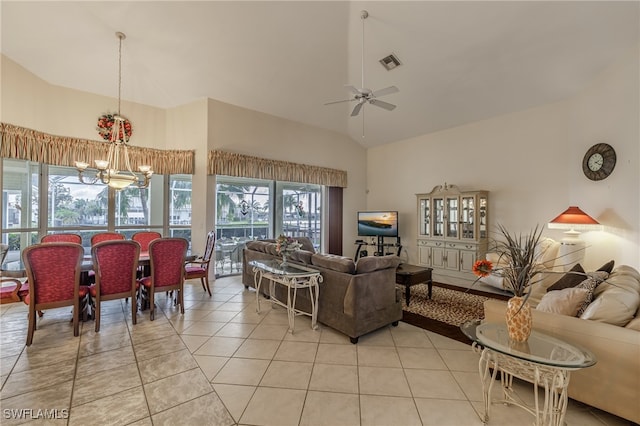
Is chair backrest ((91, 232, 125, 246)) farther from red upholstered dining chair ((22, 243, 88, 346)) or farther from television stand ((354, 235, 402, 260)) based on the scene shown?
television stand ((354, 235, 402, 260))

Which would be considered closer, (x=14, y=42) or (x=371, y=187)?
(x=14, y=42)

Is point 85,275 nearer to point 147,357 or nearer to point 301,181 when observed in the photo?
point 147,357

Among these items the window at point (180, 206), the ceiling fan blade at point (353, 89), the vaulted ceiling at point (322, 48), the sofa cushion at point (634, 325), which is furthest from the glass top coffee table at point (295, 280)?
the vaulted ceiling at point (322, 48)

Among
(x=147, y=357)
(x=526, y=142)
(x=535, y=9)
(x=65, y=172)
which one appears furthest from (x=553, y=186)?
(x=65, y=172)

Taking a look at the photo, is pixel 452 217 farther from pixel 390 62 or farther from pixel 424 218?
pixel 390 62

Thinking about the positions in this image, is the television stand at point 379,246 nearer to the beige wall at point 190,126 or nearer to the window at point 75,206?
the beige wall at point 190,126

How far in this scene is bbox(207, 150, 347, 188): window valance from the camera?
5355mm

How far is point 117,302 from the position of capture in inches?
165

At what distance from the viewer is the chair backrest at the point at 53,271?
277cm

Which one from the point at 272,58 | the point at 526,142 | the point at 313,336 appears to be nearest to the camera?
the point at 313,336

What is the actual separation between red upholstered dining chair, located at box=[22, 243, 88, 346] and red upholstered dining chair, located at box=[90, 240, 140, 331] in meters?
0.17

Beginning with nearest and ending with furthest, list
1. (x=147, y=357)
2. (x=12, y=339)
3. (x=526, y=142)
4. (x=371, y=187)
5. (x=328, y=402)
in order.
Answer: (x=328, y=402)
(x=147, y=357)
(x=12, y=339)
(x=526, y=142)
(x=371, y=187)

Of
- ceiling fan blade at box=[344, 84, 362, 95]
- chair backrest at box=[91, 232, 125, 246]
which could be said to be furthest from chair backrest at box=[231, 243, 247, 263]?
ceiling fan blade at box=[344, 84, 362, 95]

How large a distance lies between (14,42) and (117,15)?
171 cm
